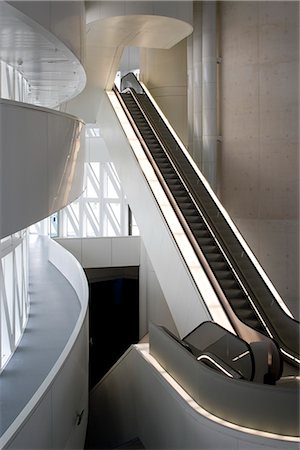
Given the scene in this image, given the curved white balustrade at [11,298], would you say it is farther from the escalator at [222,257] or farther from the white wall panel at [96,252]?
the white wall panel at [96,252]

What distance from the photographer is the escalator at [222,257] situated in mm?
10656

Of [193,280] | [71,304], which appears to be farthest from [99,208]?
[193,280]

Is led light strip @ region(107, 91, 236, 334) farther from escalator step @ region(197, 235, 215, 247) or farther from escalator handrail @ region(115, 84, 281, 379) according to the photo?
escalator step @ region(197, 235, 215, 247)

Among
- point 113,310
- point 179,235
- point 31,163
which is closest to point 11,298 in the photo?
point 179,235

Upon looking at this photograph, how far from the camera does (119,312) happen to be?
28.8 meters

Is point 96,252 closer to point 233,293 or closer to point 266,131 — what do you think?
point 266,131

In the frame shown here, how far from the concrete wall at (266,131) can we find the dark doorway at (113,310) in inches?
445

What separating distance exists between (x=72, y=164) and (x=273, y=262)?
32.5 feet

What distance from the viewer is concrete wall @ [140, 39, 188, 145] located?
21922mm

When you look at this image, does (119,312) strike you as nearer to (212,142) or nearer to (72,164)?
(212,142)

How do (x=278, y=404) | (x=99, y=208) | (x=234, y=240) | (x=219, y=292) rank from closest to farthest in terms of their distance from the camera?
(x=278, y=404), (x=219, y=292), (x=234, y=240), (x=99, y=208)

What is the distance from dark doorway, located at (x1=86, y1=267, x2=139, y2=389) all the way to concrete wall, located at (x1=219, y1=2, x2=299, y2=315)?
37.1 ft

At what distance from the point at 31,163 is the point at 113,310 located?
22.9 metres

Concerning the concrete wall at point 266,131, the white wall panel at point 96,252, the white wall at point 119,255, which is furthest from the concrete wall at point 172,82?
the white wall panel at point 96,252
